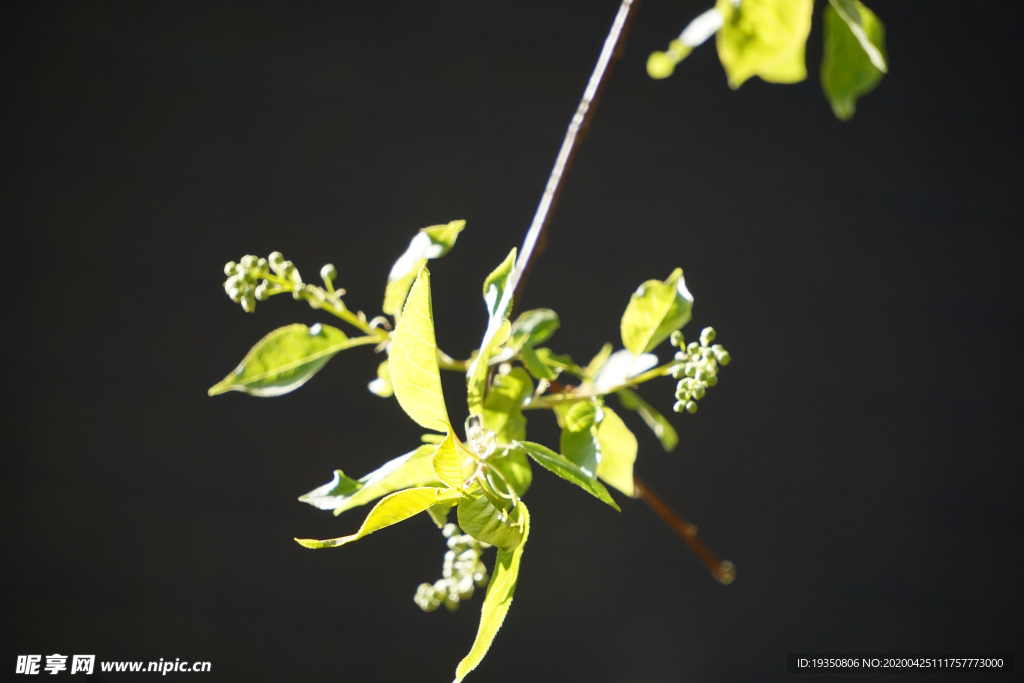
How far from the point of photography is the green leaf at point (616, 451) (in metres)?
0.30

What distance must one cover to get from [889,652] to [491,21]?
192 centimetres

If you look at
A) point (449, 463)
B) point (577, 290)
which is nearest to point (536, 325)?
point (449, 463)

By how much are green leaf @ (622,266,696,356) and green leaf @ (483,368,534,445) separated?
64 mm

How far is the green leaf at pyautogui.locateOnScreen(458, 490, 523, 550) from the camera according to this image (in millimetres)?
204

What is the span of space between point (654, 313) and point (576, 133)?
10 cm

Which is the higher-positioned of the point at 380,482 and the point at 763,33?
the point at 763,33

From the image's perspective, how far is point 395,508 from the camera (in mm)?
201

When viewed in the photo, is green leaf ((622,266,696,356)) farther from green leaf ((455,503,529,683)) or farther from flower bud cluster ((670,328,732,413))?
green leaf ((455,503,529,683))

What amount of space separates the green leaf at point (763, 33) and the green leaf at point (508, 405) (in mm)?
170

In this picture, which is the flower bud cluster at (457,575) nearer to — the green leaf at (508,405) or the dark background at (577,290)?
the green leaf at (508,405)

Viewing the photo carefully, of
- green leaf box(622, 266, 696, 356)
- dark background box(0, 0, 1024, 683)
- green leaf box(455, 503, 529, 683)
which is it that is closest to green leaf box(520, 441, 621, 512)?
green leaf box(455, 503, 529, 683)

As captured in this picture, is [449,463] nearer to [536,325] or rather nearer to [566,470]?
[566,470]

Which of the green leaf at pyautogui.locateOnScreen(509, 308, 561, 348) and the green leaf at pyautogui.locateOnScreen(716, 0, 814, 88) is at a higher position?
the green leaf at pyautogui.locateOnScreen(716, 0, 814, 88)

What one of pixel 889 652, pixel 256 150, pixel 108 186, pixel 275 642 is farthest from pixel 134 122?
pixel 889 652
